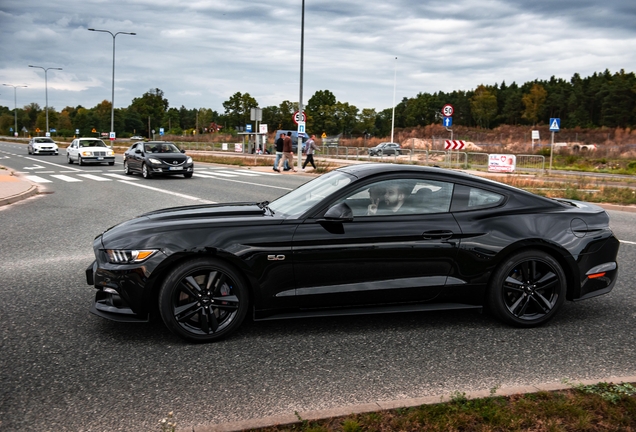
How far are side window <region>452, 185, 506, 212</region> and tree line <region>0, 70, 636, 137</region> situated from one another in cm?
10631

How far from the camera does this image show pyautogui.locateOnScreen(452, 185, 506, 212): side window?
16.2 feet

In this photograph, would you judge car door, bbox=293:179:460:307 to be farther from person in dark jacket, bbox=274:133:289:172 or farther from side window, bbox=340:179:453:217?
person in dark jacket, bbox=274:133:289:172

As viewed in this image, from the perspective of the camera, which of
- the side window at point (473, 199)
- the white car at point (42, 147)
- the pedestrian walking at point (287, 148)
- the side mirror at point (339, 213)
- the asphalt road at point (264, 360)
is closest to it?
the asphalt road at point (264, 360)

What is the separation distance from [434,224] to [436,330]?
900mm

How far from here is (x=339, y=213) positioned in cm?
450

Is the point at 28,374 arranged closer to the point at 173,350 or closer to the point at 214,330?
the point at 173,350

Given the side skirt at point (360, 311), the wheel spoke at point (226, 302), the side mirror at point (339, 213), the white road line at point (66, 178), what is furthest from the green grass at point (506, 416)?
the white road line at point (66, 178)

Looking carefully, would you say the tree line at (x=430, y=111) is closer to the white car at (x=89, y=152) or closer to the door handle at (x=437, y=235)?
the white car at (x=89, y=152)

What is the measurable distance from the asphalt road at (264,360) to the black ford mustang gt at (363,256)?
0.25 meters

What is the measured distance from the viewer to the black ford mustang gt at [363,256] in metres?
4.42

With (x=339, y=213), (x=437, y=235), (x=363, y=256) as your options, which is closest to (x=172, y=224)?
(x=339, y=213)

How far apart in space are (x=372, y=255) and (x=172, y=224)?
1583 millimetres

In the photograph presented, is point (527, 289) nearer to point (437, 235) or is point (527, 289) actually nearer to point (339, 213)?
point (437, 235)

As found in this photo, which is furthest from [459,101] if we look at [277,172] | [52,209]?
[52,209]
